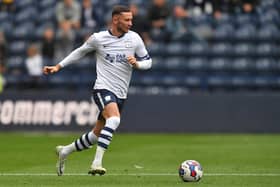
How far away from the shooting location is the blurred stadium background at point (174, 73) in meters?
23.9

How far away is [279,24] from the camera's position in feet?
86.9

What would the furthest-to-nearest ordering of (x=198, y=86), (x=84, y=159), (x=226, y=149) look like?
1. (x=198, y=86)
2. (x=226, y=149)
3. (x=84, y=159)

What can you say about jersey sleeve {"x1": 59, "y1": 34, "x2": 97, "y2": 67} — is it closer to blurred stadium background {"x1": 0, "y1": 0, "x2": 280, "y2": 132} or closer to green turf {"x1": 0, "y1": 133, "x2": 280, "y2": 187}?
green turf {"x1": 0, "y1": 133, "x2": 280, "y2": 187}

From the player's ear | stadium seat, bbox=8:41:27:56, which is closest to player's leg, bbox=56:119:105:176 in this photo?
the player's ear

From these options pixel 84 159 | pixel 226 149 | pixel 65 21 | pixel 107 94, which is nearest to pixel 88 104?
pixel 65 21

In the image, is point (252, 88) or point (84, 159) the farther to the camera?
point (252, 88)

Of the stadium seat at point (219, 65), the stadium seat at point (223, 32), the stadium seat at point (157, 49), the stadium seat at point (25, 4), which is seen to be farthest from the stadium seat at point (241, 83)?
the stadium seat at point (25, 4)

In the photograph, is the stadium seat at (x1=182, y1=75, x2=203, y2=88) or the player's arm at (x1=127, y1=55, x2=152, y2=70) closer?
the player's arm at (x1=127, y1=55, x2=152, y2=70)

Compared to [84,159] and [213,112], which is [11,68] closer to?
[213,112]

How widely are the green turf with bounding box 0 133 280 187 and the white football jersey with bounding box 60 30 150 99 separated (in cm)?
137

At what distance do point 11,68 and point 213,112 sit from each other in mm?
7338

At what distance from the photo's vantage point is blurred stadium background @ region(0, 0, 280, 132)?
2389cm

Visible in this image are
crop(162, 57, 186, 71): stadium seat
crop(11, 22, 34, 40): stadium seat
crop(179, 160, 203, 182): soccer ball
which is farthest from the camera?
crop(11, 22, 34, 40): stadium seat

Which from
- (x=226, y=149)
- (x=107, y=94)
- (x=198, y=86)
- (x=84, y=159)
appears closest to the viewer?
(x=107, y=94)
